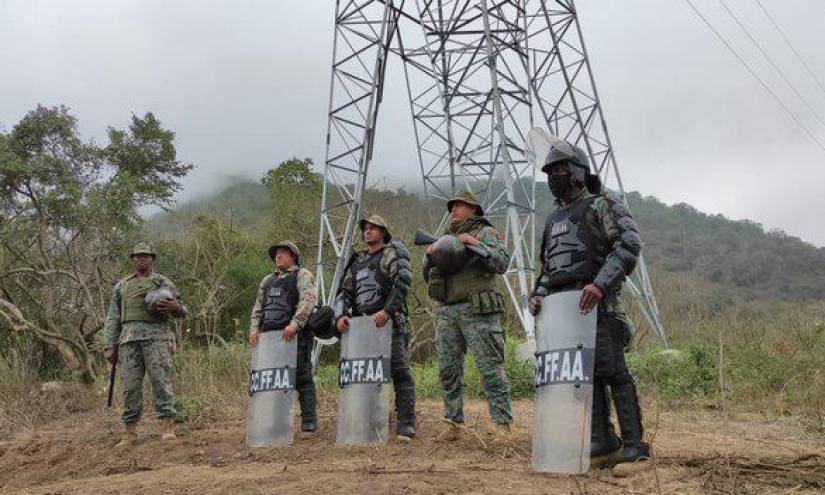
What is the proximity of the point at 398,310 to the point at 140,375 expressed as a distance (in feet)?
9.14

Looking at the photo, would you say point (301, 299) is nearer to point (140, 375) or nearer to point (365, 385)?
point (365, 385)

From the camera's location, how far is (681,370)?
30.9 ft

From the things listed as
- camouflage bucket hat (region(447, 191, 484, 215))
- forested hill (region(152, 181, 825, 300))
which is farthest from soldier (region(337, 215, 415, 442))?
forested hill (region(152, 181, 825, 300))

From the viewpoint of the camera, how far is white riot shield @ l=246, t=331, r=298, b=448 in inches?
230

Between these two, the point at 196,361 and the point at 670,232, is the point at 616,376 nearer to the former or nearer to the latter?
the point at 196,361

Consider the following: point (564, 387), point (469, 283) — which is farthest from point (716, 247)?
point (564, 387)

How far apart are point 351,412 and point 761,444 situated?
291 cm

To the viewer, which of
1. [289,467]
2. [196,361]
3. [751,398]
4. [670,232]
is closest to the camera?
[289,467]

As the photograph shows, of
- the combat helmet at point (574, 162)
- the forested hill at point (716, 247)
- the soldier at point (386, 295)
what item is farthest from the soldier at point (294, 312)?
the forested hill at point (716, 247)

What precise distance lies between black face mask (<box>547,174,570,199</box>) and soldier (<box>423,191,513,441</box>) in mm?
1068

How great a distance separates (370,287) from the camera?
582 cm

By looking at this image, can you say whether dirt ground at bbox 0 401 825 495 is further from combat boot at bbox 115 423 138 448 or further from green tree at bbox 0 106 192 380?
green tree at bbox 0 106 192 380

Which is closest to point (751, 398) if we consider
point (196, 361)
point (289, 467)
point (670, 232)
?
point (289, 467)

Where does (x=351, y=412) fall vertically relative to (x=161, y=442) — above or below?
above
